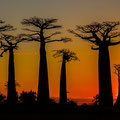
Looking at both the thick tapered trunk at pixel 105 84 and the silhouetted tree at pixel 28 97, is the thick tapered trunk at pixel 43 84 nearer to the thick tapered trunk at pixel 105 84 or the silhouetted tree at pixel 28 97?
the silhouetted tree at pixel 28 97

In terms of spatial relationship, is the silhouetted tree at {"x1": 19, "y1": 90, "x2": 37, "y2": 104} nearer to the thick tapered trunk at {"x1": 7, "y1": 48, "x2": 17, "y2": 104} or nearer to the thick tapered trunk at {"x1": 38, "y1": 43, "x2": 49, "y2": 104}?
the thick tapered trunk at {"x1": 7, "y1": 48, "x2": 17, "y2": 104}

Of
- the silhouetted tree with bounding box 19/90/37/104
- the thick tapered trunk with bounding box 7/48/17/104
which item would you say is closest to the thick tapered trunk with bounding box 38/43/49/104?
the silhouetted tree with bounding box 19/90/37/104

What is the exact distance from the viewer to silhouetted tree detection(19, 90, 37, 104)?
40031mm

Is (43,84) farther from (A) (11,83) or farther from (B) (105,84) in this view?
(B) (105,84)

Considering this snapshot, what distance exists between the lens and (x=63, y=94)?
42469 mm

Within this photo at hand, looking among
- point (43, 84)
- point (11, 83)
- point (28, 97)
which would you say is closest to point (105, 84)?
point (43, 84)

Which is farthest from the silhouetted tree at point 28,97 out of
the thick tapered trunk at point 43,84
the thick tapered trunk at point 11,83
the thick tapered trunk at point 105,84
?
the thick tapered trunk at point 105,84

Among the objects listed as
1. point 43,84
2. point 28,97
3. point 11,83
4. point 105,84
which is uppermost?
point 11,83

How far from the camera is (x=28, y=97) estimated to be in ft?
134

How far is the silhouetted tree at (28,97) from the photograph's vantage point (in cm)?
4003

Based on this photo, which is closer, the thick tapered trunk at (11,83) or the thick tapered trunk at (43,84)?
the thick tapered trunk at (43,84)

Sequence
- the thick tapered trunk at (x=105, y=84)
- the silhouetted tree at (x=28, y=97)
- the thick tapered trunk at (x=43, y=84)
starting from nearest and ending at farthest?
1. the thick tapered trunk at (x=105, y=84)
2. the thick tapered trunk at (x=43, y=84)
3. the silhouetted tree at (x=28, y=97)

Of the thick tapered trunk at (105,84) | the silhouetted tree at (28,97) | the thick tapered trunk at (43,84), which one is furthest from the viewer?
the silhouetted tree at (28,97)

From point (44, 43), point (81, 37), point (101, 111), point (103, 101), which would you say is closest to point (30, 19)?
point (44, 43)
